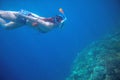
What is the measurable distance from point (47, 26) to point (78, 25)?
8610cm

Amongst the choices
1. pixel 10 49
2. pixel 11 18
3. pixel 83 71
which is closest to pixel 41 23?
pixel 11 18

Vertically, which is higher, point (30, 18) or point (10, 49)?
point (10, 49)

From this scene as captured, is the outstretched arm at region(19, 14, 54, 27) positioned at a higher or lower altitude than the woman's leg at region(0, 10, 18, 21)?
lower

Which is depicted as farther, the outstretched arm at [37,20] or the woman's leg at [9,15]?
the woman's leg at [9,15]

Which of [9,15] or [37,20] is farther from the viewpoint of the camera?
[9,15]

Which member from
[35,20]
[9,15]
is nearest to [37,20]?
[35,20]

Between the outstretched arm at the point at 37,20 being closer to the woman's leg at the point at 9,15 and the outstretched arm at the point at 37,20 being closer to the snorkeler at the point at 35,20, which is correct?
the snorkeler at the point at 35,20

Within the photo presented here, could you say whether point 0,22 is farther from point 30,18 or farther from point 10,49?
point 10,49

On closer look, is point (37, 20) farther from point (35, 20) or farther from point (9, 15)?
point (9, 15)

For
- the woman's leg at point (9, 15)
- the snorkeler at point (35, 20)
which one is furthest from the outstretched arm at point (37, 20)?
the woman's leg at point (9, 15)

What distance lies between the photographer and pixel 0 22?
20.8ft

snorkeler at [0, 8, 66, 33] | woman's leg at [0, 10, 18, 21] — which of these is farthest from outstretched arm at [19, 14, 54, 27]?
woman's leg at [0, 10, 18, 21]

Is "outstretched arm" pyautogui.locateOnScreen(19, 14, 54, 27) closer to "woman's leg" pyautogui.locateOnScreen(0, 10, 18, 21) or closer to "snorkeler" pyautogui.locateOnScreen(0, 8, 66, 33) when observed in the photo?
"snorkeler" pyautogui.locateOnScreen(0, 8, 66, 33)

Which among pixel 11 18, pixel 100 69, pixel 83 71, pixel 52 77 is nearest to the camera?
pixel 11 18
